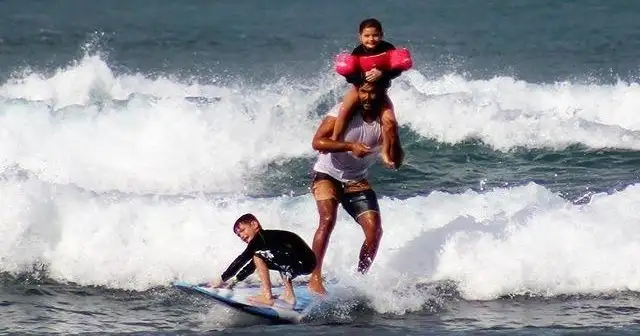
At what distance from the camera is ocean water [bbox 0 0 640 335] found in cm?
997

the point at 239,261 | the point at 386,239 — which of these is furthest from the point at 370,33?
the point at 386,239

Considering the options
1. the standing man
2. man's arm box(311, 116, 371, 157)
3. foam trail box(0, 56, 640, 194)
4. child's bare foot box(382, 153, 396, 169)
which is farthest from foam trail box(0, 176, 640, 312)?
foam trail box(0, 56, 640, 194)

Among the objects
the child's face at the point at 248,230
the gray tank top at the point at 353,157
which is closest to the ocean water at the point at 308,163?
the child's face at the point at 248,230

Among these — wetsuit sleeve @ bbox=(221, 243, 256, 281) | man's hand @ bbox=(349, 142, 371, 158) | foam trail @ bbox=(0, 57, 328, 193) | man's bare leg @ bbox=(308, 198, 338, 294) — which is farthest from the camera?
foam trail @ bbox=(0, 57, 328, 193)

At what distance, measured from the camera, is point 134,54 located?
75.6 feet

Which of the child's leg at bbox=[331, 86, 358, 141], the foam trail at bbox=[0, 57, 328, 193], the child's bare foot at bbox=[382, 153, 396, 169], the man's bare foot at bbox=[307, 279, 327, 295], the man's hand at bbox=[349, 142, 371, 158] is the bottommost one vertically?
the man's bare foot at bbox=[307, 279, 327, 295]

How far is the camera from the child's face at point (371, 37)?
29.4 feet

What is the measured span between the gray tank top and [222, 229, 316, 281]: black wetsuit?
638 millimetres

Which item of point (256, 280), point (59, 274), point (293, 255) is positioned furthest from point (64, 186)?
point (293, 255)

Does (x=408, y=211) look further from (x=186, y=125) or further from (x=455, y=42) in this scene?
(x=455, y=42)

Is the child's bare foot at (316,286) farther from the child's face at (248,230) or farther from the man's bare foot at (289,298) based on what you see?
the child's face at (248,230)

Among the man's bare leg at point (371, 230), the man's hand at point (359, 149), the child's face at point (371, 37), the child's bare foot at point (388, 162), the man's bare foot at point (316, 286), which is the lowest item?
the man's bare foot at point (316, 286)

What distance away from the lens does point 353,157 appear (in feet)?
31.0

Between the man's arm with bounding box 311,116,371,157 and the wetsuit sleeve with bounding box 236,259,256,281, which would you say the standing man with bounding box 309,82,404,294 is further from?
the wetsuit sleeve with bounding box 236,259,256,281
